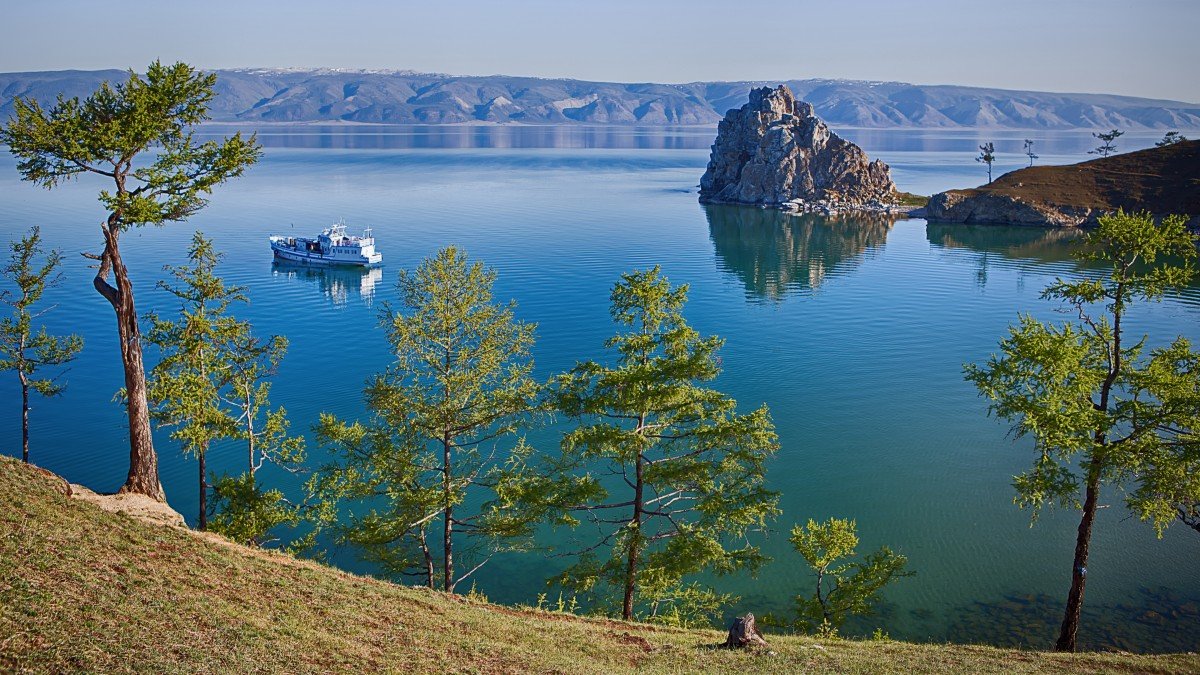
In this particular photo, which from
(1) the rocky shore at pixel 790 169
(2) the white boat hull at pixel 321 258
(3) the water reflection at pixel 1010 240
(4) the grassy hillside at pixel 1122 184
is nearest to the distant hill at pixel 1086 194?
(4) the grassy hillside at pixel 1122 184

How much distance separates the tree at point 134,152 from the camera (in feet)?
68.6

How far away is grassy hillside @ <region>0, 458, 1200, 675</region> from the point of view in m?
12.9

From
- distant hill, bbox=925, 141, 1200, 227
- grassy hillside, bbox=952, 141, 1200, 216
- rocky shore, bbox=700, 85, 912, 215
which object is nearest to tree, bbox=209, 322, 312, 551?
distant hill, bbox=925, 141, 1200, 227

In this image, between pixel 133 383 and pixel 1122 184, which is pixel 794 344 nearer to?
pixel 133 383

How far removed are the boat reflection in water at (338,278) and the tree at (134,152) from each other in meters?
53.9

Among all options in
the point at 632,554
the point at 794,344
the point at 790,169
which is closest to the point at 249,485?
the point at 632,554

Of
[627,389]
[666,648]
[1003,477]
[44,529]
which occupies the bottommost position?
[1003,477]

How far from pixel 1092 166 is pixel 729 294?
353ft

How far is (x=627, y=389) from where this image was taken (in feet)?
73.1

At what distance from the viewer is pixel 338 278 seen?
87375 millimetres

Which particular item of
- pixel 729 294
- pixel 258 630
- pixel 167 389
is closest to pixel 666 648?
pixel 258 630

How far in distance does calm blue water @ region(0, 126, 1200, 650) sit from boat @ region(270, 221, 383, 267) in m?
1.77

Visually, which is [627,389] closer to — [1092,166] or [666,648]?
[666,648]

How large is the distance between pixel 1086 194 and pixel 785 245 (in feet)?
193
